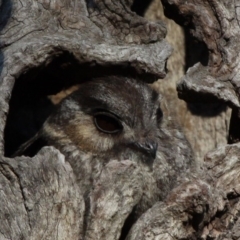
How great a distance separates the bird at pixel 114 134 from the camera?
487cm

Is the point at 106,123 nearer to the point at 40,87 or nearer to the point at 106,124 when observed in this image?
the point at 106,124

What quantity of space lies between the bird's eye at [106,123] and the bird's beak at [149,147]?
0.15 metres

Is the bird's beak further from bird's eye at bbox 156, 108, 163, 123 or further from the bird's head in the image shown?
bird's eye at bbox 156, 108, 163, 123

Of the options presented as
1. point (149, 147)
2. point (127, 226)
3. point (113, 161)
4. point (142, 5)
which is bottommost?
point (127, 226)

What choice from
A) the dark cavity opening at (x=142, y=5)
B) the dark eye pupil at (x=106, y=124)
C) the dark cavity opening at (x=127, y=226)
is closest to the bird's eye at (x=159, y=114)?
the dark eye pupil at (x=106, y=124)

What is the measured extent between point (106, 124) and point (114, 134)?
73 mm

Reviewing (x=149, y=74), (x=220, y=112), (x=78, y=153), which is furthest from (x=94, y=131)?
(x=220, y=112)

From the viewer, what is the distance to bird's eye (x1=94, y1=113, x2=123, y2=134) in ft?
16.3

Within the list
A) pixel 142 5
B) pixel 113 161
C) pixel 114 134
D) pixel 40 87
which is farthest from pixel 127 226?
pixel 142 5

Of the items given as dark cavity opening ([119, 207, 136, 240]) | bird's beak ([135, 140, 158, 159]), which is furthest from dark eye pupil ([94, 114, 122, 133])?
dark cavity opening ([119, 207, 136, 240])

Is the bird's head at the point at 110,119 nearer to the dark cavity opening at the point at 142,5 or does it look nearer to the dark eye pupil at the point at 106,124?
the dark eye pupil at the point at 106,124

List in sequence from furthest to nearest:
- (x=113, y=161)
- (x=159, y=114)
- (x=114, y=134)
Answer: (x=159, y=114)
(x=114, y=134)
(x=113, y=161)

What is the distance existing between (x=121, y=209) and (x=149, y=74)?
33.5 inches

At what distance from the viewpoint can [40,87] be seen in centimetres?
485
